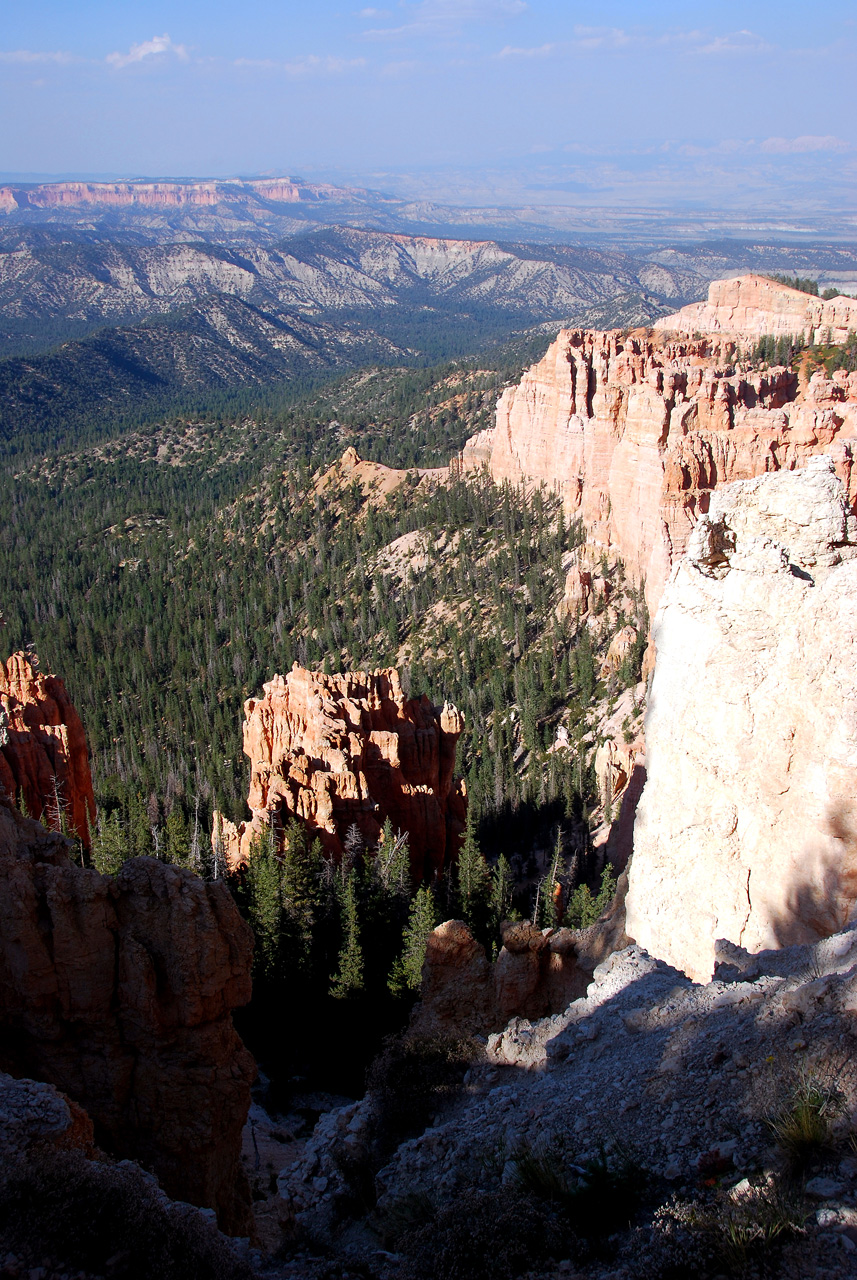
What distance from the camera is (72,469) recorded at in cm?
16575

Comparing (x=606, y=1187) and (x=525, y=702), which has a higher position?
(x=606, y=1187)

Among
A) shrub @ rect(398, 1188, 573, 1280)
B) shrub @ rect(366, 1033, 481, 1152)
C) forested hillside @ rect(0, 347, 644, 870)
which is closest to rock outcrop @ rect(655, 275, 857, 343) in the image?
forested hillside @ rect(0, 347, 644, 870)

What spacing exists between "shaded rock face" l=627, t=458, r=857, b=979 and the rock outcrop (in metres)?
104

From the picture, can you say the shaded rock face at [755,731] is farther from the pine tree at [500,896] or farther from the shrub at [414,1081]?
the pine tree at [500,896]

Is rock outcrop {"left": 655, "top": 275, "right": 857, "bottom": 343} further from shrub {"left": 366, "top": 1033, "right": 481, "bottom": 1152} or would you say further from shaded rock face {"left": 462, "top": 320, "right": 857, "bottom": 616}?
shrub {"left": 366, "top": 1033, "right": 481, "bottom": 1152}

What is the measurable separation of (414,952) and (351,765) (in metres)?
9.90

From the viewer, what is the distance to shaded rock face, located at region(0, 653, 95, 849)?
33.3 metres

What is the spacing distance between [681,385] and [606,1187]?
74885 millimetres

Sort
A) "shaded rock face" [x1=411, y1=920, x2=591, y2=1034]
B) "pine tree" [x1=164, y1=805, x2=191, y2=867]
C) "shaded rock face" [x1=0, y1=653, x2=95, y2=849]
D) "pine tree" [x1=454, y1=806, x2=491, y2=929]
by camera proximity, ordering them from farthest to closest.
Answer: "shaded rock face" [x1=0, y1=653, x2=95, y2=849] → "pine tree" [x1=454, y1=806, x2=491, y2=929] → "pine tree" [x1=164, y1=805, x2=191, y2=867] → "shaded rock face" [x1=411, y1=920, x2=591, y2=1034]

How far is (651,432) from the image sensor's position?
68625 mm

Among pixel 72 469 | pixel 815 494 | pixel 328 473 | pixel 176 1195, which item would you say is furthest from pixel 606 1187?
pixel 72 469

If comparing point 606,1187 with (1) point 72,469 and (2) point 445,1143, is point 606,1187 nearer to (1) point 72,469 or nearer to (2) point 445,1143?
(2) point 445,1143

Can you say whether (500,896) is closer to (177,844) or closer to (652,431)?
(177,844)

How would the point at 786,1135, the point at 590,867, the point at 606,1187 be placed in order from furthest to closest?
the point at 590,867, the point at 606,1187, the point at 786,1135
